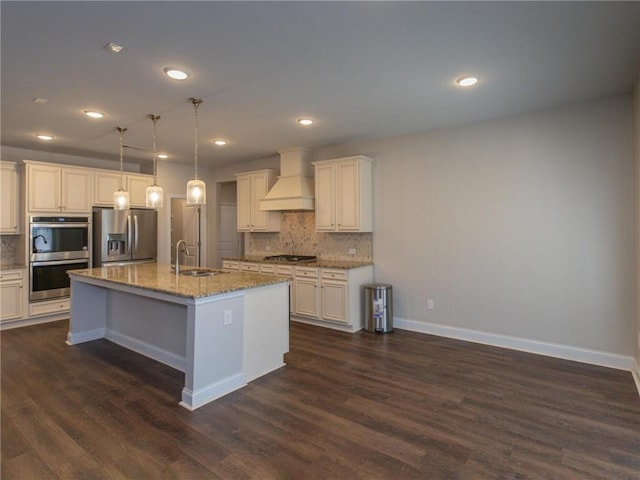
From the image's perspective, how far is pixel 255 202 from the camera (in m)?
6.22

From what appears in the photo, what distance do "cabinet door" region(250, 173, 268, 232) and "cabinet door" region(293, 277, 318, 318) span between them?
1.45 metres

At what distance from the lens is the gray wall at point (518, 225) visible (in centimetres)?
349

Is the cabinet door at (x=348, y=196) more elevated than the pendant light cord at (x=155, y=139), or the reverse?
the pendant light cord at (x=155, y=139)

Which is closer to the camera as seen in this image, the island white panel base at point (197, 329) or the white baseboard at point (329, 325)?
the island white panel base at point (197, 329)

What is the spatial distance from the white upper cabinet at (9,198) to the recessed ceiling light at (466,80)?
5832 mm

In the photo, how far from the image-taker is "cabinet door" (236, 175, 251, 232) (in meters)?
6.31

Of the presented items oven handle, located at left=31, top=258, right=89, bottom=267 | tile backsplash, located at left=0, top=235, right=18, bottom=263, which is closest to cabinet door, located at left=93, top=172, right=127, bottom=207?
oven handle, located at left=31, top=258, right=89, bottom=267

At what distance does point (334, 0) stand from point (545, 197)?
307cm

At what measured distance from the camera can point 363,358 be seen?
379cm

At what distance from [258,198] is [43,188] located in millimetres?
3054

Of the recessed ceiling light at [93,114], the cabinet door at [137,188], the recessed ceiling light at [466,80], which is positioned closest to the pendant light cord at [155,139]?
the cabinet door at [137,188]

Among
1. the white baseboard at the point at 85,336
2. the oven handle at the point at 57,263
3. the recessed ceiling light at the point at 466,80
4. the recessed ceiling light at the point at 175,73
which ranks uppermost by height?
the recessed ceiling light at the point at 466,80

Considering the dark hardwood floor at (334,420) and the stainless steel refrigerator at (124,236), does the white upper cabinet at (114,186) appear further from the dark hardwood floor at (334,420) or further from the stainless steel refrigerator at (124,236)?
the dark hardwood floor at (334,420)

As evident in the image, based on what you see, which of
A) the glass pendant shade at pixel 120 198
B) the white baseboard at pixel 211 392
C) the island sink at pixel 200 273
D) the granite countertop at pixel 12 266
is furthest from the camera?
the granite countertop at pixel 12 266
